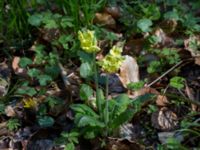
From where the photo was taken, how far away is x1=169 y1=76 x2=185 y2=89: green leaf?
209cm

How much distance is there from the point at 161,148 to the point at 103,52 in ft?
2.60

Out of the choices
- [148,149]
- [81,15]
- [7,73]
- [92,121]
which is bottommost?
[148,149]

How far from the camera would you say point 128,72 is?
7.37 ft

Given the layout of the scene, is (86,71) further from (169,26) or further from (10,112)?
(169,26)

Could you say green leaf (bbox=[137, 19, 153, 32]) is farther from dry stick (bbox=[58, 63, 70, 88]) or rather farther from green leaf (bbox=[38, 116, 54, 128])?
green leaf (bbox=[38, 116, 54, 128])

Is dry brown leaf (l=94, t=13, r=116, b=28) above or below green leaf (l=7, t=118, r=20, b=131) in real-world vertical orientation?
above

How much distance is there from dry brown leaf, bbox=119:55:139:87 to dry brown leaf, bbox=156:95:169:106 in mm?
181

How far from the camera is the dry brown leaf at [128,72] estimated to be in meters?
2.23

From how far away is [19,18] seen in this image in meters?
2.54

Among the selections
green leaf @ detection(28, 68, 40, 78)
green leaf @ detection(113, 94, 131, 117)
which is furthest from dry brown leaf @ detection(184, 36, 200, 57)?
green leaf @ detection(28, 68, 40, 78)

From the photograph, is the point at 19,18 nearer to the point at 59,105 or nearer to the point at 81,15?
the point at 81,15

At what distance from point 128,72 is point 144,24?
1.05 feet

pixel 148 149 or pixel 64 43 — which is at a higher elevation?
pixel 64 43

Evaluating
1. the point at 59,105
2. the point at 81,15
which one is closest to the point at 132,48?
the point at 81,15
